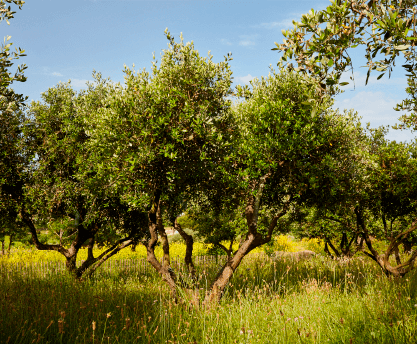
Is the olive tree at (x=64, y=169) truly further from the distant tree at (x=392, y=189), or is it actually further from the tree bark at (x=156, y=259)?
the distant tree at (x=392, y=189)

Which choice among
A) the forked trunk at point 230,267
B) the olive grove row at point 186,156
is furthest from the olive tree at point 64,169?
the forked trunk at point 230,267

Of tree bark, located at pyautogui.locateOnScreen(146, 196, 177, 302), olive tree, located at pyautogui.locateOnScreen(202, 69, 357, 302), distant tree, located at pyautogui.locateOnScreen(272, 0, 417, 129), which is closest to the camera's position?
distant tree, located at pyautogui.locateOnScreen(272, 0, 417, 129)

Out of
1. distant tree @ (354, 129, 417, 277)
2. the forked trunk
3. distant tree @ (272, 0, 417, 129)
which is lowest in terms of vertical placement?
the forked trunk

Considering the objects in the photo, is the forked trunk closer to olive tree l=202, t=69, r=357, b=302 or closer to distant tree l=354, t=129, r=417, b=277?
olive tree l=202, t=69, r=357, b=302

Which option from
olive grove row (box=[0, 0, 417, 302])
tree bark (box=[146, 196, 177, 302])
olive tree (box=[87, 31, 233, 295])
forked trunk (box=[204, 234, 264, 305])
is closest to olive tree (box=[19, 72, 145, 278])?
olive grove row (box=[0, 0, 417, 302])

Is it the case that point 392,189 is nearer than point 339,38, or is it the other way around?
point 339,38

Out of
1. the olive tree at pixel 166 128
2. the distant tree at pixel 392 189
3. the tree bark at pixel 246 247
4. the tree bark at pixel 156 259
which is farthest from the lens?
the distant tree at pixel 392 189

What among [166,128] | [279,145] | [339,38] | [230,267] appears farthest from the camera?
[230,267]

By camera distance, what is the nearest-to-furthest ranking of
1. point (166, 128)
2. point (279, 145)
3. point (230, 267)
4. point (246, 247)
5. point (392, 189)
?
point (166, 128) → point (279, 145) → point (230, 267) → point (246, 247) → point (392, 189)

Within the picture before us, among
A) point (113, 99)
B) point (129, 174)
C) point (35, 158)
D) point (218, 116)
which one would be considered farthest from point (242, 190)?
point (35, 158)

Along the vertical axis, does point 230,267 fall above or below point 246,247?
below

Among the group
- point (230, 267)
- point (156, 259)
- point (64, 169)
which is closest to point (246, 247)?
point (230, 267)

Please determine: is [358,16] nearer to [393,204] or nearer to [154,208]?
[154,208]

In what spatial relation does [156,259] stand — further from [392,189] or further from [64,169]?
[392,189]
